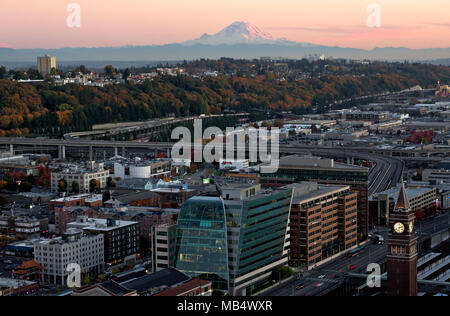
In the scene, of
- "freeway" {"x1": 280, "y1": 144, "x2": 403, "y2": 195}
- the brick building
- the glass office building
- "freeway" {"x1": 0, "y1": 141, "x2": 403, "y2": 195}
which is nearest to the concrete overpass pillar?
"freeway" {"x1": 0, "y1": 141, "x2": 403, "y2": 195}

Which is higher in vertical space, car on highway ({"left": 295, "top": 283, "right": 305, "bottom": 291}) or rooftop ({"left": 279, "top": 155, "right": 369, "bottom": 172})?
rooftop ({"left": 279, "top": 155, "right": 369, "bottom": 172})

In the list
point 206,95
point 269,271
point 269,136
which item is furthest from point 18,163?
point 206,95

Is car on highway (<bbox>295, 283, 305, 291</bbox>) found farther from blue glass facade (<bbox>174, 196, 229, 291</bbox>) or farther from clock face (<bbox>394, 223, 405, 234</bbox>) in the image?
clock face (<bbox>394, 223, 405, 234</bbox>)

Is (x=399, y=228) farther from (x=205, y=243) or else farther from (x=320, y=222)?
(x=320, y=222)

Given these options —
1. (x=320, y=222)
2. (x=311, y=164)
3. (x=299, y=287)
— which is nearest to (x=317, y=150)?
(x=311, y=164)

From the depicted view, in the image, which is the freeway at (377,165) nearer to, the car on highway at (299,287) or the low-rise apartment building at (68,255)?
the car on highway at (299,287)
